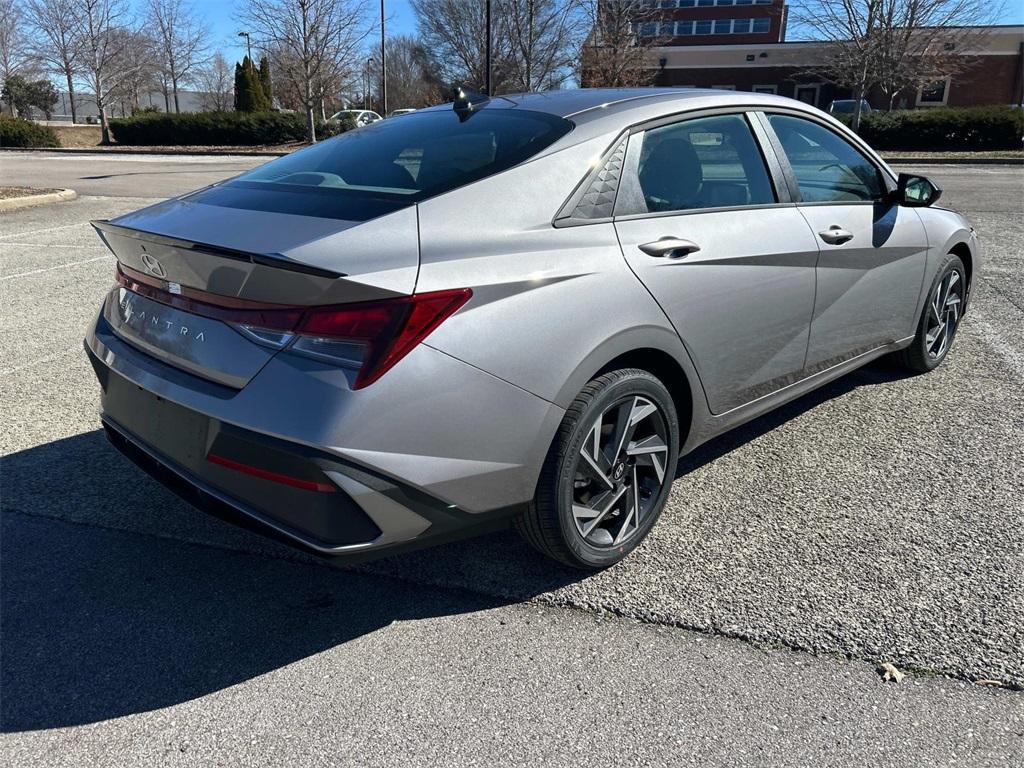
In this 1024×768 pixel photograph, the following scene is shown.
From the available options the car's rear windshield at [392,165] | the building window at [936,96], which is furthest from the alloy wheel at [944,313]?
the building window at [936,96]

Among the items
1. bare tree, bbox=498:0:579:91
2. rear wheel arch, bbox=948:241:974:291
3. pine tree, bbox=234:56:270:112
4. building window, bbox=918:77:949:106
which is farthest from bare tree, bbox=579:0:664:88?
rear wheel arch, bbox=948:241:974:291

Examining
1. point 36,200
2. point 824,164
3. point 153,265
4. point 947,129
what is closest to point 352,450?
point 153,265

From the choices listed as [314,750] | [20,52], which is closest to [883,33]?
[314,750]

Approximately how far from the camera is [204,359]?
2373mm

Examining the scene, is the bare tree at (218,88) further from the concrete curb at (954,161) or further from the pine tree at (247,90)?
the concrete curb at (954,161)

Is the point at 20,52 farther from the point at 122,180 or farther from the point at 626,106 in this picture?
the point at 626,106

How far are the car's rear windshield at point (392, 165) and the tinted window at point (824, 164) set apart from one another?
4.29 ft

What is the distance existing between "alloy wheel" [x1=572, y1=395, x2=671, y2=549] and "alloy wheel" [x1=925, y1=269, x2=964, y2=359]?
268 cm

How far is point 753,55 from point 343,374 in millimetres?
56509

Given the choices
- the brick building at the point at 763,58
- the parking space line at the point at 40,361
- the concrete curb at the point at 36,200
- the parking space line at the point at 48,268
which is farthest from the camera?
the brick building at the point at 763,58

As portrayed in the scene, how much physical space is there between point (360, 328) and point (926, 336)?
12.8ft

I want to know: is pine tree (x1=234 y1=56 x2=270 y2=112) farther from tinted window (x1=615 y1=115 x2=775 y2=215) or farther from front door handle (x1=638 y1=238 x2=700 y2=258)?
front door handle (x1=638 y1=238 x2=700 y2=258)

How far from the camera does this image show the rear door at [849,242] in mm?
3688

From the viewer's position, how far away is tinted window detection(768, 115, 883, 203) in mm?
3703
